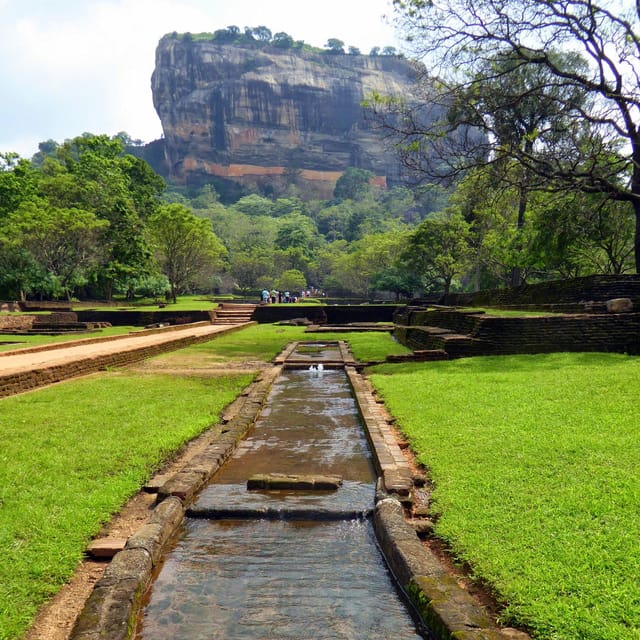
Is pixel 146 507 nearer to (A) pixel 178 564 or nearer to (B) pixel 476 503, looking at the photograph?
(A) pixel 178 564

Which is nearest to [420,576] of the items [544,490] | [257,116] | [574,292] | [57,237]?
[544,490]

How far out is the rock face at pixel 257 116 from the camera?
4656 inches

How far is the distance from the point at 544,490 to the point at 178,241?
33720 millimetres

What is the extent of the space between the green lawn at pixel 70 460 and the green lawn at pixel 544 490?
A: 2.19 meters

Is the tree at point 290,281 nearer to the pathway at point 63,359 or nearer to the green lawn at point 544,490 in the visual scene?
the pathway at point 63,359

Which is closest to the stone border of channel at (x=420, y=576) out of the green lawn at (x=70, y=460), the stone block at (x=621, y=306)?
the green lawn at (x=70, y=460)

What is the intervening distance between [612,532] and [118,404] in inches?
221

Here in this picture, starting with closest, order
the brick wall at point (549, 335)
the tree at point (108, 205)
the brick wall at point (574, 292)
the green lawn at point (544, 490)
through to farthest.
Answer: the green lawn at point (544, 490)
the brick wall at point (549, 335)
the brick wall at point (574, 292)
the tree at point (108, 205)

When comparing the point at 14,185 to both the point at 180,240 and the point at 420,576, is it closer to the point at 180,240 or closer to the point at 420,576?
the point at 180,240

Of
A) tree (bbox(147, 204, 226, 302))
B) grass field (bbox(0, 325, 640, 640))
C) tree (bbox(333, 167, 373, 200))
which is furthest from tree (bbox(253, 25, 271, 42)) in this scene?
grass field (bbox(0, 325, 640, 640))

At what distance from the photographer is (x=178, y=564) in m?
2.86

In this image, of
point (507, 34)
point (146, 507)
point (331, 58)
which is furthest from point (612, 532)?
point (331, 58)

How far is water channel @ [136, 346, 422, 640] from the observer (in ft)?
7.64

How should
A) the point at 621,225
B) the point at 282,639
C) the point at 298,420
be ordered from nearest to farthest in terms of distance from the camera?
the point at 282,639, the point at 298,420, the point at 621,225
